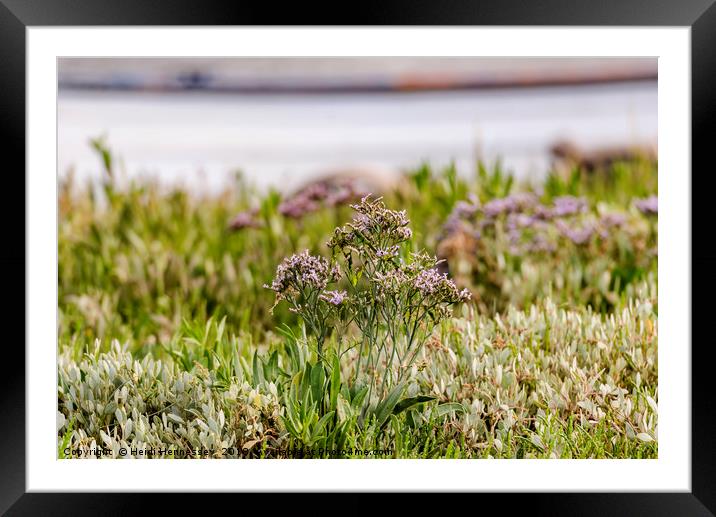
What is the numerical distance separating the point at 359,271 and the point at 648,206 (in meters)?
2.15

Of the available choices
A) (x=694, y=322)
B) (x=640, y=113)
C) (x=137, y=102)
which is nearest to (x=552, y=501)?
(x=694, y=322)

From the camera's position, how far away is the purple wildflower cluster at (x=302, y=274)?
2.70m

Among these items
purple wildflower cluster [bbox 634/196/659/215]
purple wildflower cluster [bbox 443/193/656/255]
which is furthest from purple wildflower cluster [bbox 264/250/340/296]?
purple wildflower cluster [bbox 634/196/659/215]

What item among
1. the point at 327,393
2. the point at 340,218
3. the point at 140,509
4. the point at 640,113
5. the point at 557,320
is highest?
the point at 640,113

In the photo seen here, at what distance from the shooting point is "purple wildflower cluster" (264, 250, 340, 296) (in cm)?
270

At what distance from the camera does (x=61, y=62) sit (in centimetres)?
296

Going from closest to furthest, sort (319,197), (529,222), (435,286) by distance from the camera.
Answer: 1. (435,286)
2. (319,197)
3. (529,222)

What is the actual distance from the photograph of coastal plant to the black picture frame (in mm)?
178

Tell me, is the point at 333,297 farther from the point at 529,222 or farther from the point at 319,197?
the point at 529,222

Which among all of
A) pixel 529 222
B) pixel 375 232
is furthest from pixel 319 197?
pixel 375 232

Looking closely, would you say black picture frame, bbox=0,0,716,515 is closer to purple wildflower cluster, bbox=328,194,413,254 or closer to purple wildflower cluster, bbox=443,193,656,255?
purple wildflower cluster, bbox=328,194,413,254

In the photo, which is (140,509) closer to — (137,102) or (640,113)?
(137,102)

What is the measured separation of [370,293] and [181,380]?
0.85 meters
